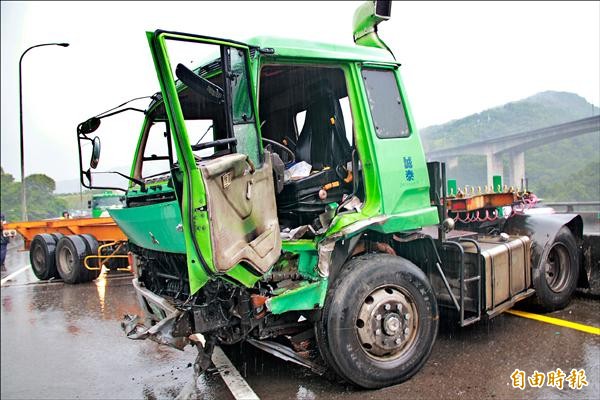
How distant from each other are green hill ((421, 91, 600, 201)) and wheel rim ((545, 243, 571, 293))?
1962 cm

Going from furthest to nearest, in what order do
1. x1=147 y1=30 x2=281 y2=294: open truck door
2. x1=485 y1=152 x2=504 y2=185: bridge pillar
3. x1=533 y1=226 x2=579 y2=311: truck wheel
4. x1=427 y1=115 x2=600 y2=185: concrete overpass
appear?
x1=485 y1=152 x2=504 y2=185: bridge pillar → x1=427 y1=115 x2=600 y2=185: concrete overpass → x1=533 y1=226 x2=579 y2=311: truck wheel → x1=147 y1=30 x2=281 y2=294: open truck door

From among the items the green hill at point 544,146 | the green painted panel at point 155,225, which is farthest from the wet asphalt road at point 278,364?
the green hill at point 544,146

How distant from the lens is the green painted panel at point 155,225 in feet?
10.6

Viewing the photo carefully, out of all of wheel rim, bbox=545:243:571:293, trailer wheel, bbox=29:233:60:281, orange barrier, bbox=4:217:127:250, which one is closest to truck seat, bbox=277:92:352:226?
wheel rim, bbox=545:243:571:293

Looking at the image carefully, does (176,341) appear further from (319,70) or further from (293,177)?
(319,70)

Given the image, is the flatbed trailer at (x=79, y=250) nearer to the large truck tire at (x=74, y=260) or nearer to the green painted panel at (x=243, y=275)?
the large truck tire at (x=74, y=260)

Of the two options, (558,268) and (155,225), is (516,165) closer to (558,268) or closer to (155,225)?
(558,268)

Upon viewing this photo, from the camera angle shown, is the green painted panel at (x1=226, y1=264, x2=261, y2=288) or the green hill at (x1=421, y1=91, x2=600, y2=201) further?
the green hill at (x1=421, y1=91, x2=600, y2=201)

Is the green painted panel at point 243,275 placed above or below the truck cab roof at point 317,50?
below

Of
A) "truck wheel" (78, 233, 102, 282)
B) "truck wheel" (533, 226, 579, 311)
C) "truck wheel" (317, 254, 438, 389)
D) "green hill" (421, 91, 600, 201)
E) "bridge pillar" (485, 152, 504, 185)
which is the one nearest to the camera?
"truck wheel" (317, 254, 438, 389)

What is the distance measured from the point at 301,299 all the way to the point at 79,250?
25.0 feet

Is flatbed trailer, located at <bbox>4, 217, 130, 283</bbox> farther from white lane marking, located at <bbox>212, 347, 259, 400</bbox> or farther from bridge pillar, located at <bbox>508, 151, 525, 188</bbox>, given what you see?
bridge pillar, located at <bbox>508, 151, 525, 188</bbox>

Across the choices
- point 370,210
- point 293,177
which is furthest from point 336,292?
point 293,177

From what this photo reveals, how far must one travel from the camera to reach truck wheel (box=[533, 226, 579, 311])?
510 cm
